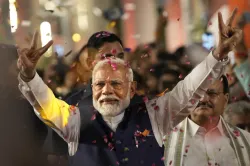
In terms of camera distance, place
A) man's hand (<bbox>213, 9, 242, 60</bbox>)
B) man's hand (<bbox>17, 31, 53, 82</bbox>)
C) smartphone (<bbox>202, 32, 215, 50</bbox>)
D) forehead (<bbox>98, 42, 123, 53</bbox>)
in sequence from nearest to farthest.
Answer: man's hand (<bbox>17, 31, 53, 82</bbox>), man's hand (<bbox>213, 9, 242, 60</bbox>), forehead (<bbox>98, 42, 123, 53</bbox>), smartphone (<bbox>202, 32, 215, 50</bbox>)

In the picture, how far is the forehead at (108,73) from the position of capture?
4090mm

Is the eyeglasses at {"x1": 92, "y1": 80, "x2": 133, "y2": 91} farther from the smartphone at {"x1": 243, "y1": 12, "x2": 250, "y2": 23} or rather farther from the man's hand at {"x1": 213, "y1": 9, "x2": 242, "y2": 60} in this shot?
the smartphone at {"x1": 243, "y1": 12, "x2": 250, "y2": 23}

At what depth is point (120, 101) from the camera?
4.08 metres

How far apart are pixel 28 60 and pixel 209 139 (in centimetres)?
132

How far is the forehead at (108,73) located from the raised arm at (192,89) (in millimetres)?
222

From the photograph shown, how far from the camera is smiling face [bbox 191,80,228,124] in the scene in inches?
178

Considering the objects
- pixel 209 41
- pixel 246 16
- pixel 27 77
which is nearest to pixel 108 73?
pixel 27 77

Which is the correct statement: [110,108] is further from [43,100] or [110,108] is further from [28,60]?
[28,60]

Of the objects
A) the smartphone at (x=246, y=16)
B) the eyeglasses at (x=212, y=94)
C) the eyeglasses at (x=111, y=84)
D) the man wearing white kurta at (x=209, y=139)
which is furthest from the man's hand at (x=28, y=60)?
the smartphone at (x=246, y=16)

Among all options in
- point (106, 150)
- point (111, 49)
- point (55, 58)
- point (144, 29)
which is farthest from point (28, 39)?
point (144, 29)

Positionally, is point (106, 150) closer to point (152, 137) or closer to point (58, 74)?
point (152, 137)

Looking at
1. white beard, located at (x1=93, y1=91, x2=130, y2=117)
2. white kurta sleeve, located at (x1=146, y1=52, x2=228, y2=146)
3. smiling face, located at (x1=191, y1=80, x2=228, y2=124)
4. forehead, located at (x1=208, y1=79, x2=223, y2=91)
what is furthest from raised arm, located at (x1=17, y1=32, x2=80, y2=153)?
forehead, located at (x1=208, y1=79, x2=223, y2=91)

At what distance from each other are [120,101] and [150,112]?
0.58ft

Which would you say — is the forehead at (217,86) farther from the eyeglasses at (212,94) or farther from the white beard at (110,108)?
the white beard at (110,108)
